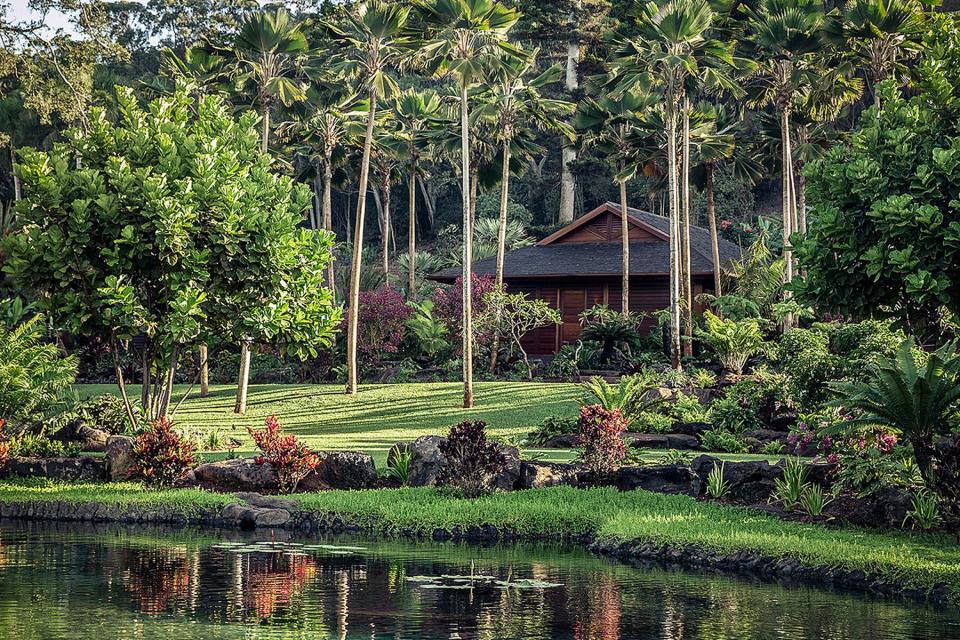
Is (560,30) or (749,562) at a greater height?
(560,30)

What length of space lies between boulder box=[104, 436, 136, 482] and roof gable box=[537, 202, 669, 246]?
30376 millimetres

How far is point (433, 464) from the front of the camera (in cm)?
1969

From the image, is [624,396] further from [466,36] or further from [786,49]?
[786,49]

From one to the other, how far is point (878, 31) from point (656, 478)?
19.3 m

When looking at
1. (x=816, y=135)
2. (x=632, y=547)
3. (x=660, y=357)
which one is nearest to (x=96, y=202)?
(x=632, y=547)

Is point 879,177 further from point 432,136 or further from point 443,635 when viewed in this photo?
point 432,136

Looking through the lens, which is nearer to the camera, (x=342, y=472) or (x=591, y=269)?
(x=342, y=472)

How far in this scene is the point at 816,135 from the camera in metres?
42.6

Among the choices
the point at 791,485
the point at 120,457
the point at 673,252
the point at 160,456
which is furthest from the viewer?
the point at 673,252

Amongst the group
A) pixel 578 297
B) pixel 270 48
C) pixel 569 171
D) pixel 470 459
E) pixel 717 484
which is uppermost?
pixel 569 171

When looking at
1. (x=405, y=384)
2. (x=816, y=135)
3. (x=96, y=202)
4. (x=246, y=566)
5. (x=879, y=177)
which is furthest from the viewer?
(x=816, y=135)

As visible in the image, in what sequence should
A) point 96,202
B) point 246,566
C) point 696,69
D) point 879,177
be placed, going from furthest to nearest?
1. point 696,69
2. point 96,202
3. point 879,177
4. point 246,566

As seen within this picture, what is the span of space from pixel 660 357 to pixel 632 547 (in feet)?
82.7

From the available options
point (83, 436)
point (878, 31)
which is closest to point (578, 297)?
point (878, 31)
